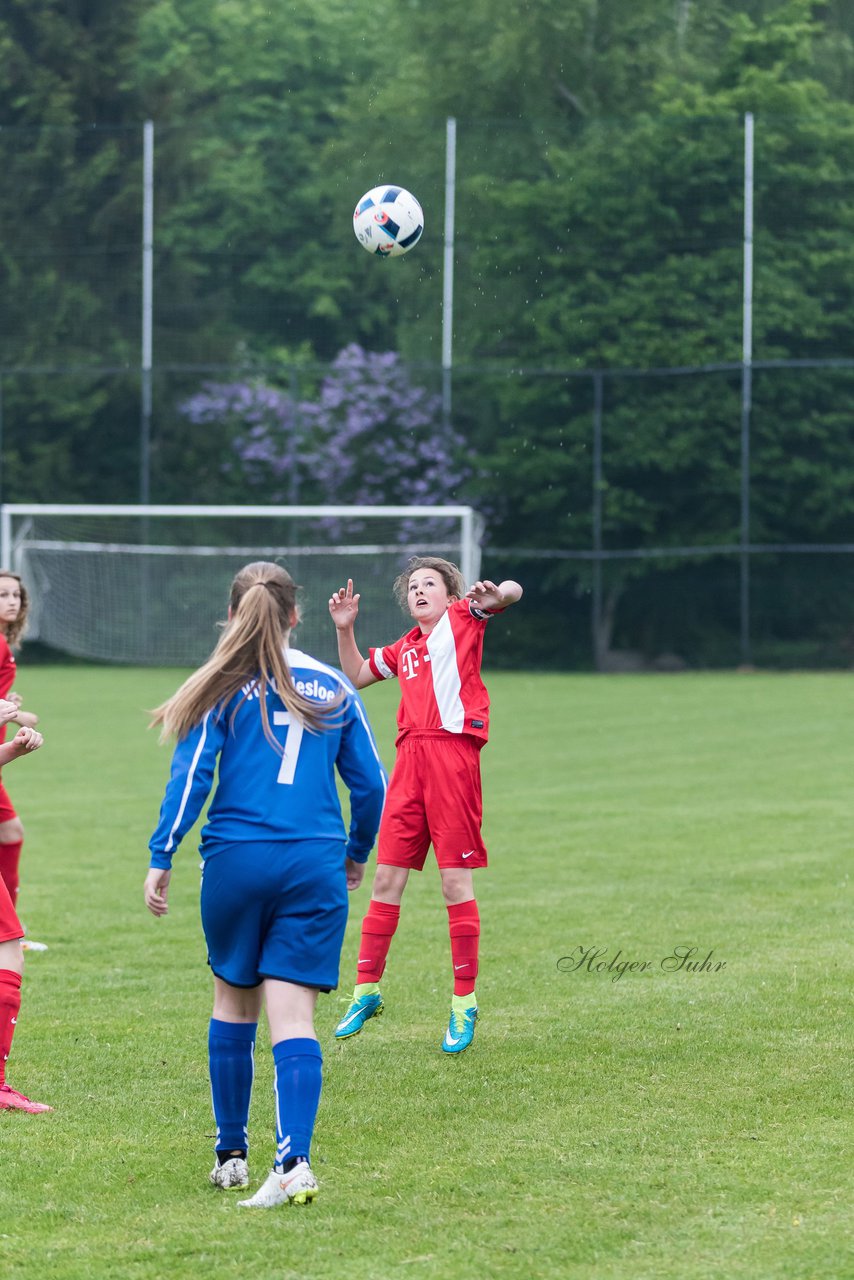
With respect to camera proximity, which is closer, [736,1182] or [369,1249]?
[369,1249]

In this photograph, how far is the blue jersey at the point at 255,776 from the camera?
14.1 feet

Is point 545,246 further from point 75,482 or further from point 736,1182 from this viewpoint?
point 736,1182

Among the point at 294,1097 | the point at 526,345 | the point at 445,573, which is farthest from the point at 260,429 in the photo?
the point at 294,1097

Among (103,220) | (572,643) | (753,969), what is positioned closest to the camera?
(753,969)

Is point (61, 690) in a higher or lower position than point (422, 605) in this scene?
lower

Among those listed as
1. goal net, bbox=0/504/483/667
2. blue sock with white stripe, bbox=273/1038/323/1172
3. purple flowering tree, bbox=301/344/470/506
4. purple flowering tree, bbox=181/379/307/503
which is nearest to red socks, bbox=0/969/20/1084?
blue sock with white stripe, bbox=273/1038/323/1172

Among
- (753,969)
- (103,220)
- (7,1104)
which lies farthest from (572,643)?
(7,1104)

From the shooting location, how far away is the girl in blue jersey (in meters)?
4.27

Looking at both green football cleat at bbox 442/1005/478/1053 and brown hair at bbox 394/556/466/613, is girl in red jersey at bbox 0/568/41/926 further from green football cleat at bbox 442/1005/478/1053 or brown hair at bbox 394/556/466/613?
green football cleat at bbox 442/1005/478/1053

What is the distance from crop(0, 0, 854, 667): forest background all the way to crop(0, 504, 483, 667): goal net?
113 cm

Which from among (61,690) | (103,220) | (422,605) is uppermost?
(103,220)

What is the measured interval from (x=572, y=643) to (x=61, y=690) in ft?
30.4

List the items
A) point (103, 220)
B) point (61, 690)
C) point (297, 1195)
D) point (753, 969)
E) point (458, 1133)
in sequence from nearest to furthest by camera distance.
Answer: point (297, 1195) < point (458, 1133) < point (753, 969) < point (61, 690) < point (103, 220)

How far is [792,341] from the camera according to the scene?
98.0ft
